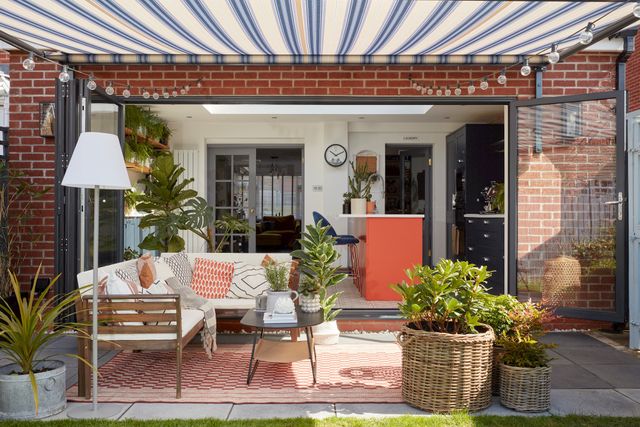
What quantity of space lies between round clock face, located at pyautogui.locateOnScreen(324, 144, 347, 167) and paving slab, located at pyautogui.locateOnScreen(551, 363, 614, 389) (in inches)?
252

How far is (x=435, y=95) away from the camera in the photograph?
5754 millimetres

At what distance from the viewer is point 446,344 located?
11.2 feet

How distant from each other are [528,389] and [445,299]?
30.0 inches

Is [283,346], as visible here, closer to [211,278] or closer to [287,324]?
[287,324]

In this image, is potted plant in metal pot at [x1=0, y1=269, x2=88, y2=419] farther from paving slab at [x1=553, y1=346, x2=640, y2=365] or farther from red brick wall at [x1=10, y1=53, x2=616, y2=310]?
paving slab at [x1=553, y1=346, x2=640, y2=365]

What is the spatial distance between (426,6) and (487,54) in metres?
1.74

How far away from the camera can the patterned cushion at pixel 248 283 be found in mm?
5555

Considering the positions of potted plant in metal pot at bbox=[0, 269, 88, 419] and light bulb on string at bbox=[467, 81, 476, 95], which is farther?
light bulb on string at bbox=[467, 81, 476, 95]

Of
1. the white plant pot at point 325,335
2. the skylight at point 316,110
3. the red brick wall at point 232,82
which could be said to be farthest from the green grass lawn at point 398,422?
the skylight at point 316,110

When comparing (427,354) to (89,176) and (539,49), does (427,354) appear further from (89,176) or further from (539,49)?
(539,49)

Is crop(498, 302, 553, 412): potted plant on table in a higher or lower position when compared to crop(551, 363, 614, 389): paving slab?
higher

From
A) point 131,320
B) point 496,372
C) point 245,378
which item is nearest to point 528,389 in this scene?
point 496,372

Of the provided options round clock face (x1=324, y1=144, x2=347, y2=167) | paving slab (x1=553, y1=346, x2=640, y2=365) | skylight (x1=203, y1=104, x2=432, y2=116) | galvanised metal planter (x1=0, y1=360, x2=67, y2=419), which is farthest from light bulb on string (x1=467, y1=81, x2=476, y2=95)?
round clock face (x1=324, y1=144, x2=347, y2=167)

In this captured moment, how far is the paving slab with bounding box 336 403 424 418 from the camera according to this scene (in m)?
3.42
